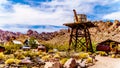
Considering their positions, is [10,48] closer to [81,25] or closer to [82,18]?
[81,25]

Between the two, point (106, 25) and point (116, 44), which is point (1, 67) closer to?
point (116, 44)

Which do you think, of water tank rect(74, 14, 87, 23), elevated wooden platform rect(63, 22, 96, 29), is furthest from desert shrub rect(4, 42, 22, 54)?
water tank rect(74, 14, 87, 23)

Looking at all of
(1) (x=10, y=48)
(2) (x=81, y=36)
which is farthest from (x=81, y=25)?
(1) (x=10, y=48)

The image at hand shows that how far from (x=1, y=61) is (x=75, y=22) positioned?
14.3 meters

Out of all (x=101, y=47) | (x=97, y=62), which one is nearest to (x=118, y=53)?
(x=101, y=47)

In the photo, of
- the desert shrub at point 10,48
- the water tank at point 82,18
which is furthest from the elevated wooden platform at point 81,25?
Result: the desert shrub at point 10,48

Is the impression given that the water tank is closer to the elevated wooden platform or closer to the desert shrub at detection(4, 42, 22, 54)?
the elevated wooden platform

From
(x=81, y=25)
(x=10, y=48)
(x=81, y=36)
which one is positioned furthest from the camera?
(x=81, y=36)

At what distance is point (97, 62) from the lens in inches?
959

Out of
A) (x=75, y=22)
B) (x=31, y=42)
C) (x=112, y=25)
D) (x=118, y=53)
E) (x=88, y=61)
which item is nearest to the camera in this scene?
(x=88, y=61)

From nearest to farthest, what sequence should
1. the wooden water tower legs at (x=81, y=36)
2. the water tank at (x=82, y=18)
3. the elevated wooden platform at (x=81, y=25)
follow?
the elevated wooden platform at (x=81, y=25), the water tank at (x=82, y=18), the wooden water tower legs at (x=81, y=36)

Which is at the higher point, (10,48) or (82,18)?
(82,18)

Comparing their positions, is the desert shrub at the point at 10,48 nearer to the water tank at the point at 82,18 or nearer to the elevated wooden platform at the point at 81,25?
the elevated wooden platform at the point at 81,25

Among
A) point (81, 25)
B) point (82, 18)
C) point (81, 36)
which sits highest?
point (82, 18)
